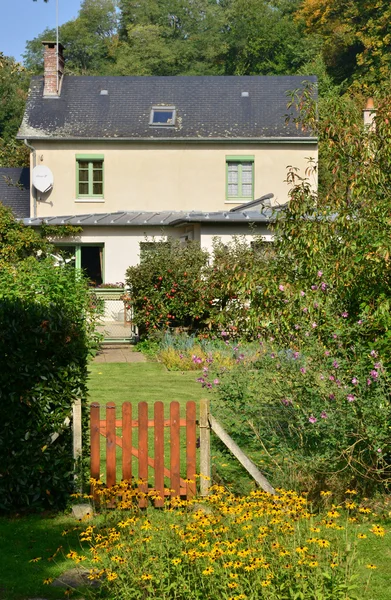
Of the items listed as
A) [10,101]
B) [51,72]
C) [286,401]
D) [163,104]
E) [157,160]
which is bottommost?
[286,401]

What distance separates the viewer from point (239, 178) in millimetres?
32438

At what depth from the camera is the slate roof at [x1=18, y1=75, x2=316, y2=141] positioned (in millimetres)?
32281

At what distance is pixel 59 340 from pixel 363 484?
2.99 metres

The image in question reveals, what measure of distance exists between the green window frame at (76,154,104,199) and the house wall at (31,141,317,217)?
173mm

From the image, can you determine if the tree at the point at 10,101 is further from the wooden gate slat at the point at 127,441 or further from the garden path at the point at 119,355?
the wooden gate slat at the point at 127,441

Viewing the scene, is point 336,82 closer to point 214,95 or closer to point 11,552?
point 214,95

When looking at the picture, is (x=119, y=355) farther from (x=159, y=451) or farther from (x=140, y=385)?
(x=159, y=451)

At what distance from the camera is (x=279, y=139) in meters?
32.1

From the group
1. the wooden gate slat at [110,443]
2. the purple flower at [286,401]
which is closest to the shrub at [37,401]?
the wooden gate slat at [110,443]

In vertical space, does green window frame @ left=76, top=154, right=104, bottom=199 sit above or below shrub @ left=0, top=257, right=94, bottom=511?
above

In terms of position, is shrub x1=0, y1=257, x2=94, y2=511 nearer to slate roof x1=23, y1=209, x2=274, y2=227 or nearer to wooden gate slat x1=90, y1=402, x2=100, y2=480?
wooden gate slat x1=90, y1=402, x2=100, y2=480

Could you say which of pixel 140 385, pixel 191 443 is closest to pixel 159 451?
pixel 191 443

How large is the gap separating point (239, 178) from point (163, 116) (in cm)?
396

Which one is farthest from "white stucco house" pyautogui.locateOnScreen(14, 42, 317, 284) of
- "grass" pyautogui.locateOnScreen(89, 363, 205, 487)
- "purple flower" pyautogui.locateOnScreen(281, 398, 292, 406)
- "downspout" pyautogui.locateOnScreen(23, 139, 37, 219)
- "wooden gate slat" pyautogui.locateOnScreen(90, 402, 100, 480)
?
"wooden gate slat" pyautogui.locateOnScreen(90, 402, 100, 480)
